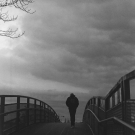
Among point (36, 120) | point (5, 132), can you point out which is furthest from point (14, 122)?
point (36, 120)

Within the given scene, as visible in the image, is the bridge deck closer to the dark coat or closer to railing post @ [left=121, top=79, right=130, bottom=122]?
the dark coat

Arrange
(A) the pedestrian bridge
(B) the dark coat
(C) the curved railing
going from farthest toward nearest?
(B) the dark coat, (C) the curved railing, (A) the pedestrian bridge

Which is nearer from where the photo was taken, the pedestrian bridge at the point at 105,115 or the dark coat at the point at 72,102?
the pedestrian bridge at the point at 105,115

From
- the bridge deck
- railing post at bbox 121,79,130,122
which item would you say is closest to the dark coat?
the bridge deck

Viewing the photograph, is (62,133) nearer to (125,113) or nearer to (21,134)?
(21,134)

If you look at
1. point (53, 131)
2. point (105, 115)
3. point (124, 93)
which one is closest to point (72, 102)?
point (53, 131)

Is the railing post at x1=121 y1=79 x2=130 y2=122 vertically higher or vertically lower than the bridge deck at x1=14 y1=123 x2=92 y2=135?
higher

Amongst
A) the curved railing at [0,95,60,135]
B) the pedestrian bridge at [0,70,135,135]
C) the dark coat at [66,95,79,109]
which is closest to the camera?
the pedestrian bridge at [0,70,135,135]

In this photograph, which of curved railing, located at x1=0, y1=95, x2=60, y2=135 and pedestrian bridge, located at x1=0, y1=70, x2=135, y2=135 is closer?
pedestrian bridge, located at x1=0, y1=70, x2=135, y2=135

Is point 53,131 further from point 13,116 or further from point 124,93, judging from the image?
point 124,93

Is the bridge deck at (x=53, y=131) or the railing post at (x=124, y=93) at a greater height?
the railing post at (x=124, y=93)

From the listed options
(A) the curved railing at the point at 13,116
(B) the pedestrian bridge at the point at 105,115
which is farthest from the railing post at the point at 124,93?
(A) the curved railing at the point at 13,116

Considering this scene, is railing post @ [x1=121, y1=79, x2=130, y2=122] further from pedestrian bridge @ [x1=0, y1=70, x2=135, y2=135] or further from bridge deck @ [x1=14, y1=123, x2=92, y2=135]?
bridge deck @ [x1=14, y1=123, x2=92, y2=135]

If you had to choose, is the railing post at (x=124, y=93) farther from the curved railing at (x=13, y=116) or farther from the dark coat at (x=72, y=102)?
the dark coat at (x=72, y=102)
